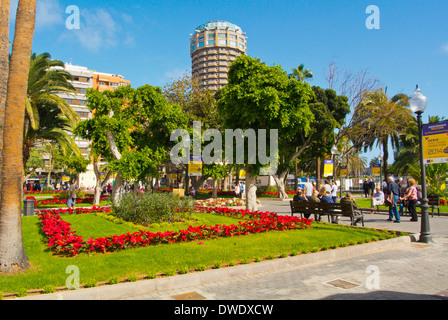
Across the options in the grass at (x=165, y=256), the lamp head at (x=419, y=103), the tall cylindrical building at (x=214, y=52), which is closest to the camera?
the grass at (x=165, y=256)

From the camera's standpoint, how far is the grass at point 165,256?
5.30 metres

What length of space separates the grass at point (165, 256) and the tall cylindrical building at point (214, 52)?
97897 mm

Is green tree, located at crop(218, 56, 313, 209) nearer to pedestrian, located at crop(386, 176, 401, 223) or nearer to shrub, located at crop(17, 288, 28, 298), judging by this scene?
pedestrian, located at crop(386, 176, 401, 223)

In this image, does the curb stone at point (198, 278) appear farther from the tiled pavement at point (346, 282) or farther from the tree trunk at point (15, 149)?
the tree trunk at point (15, 149)

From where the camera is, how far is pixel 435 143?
9656 mm

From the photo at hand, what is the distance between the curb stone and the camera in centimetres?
469

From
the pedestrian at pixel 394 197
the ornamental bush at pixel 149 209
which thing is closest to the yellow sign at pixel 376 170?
the pedestrian at pixel 394 197

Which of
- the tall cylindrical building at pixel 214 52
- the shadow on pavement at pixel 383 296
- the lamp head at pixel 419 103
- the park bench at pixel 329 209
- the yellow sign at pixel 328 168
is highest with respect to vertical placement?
the tall cylindrical building at pixel 214 52

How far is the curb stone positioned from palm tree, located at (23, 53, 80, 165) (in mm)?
13833

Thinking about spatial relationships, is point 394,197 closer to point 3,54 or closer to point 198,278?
point 198,278

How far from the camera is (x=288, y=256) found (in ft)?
23.0
